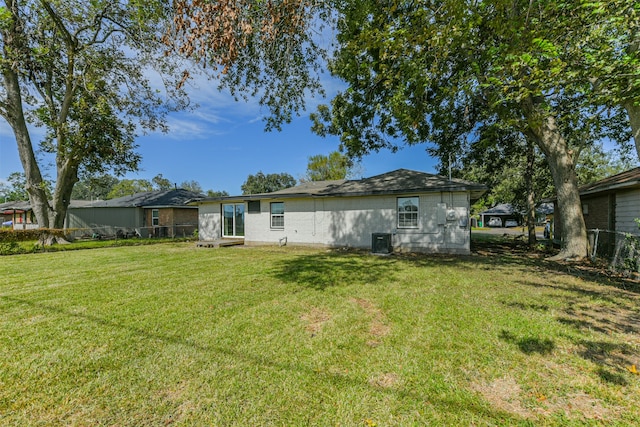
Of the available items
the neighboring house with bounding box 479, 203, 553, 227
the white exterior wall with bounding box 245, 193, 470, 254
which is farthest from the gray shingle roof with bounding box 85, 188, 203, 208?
the neighboring house with bounding box 479, 203, 553, 227

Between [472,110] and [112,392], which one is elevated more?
[472,110]

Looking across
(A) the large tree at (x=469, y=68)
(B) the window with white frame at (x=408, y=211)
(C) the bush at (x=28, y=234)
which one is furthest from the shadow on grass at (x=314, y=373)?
(C) the bush at (x=28, y=234)

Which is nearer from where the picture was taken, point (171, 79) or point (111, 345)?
point (111, 345)

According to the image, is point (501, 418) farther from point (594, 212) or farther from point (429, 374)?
point (594, 212)

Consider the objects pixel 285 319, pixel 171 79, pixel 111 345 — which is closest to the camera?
pixel 111 345

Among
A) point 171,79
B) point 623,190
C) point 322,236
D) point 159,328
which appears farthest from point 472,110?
point 159,328

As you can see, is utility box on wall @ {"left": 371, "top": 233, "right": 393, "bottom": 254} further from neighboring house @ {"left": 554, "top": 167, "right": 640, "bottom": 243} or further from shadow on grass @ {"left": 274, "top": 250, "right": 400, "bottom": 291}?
A: neighboring house @ {"left": 554, "top": 167, "right": 640, "bottom": 243}

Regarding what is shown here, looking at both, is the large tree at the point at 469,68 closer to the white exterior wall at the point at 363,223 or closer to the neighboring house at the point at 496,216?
the white exterior wall at the point at 363,223

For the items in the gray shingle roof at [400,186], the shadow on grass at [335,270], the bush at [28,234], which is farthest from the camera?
the bush at [28,234]

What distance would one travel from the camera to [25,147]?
13445 mm

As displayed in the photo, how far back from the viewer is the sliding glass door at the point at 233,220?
1520 centimetres

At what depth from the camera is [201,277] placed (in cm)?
664

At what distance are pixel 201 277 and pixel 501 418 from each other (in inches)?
245

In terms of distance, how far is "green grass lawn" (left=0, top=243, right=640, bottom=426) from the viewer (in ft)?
7.12
